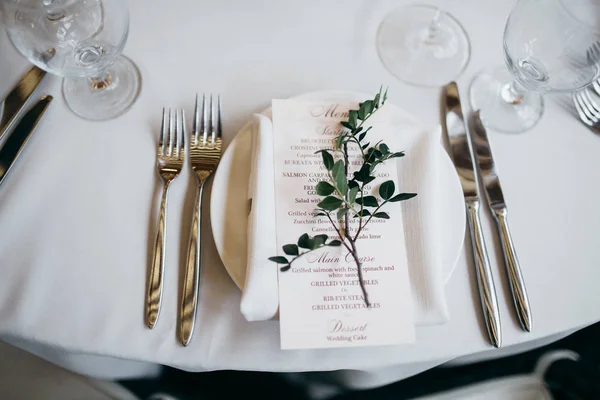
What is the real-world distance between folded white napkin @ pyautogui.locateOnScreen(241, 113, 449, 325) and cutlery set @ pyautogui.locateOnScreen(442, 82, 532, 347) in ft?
0.23

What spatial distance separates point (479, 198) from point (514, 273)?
113 mm

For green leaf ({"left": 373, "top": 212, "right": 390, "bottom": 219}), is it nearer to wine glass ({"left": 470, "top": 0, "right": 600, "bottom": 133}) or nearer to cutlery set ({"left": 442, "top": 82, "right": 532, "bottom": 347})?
cutlery set ({"left": 442, "top": 82, "right": 532, "bottom": 347})

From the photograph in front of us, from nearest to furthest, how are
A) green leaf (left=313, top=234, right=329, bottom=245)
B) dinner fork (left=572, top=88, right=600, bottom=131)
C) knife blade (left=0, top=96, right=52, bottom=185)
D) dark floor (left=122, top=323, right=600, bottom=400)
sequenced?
green leaf (left=313, top=234, right=329, bottom=245), knife blade (left=0, top=96, right=52, bottom=185), dinner fork (left=572, top=88, right=600, bottom=131), dark floor (left=122, top=323, right=600, bottom=400)

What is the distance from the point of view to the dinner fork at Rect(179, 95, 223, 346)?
1.81ft

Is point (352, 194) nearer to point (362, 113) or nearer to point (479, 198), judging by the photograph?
point (362, 113)

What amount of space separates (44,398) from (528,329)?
763 millimetres

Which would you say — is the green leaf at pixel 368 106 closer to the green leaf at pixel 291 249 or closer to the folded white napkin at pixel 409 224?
the folded white napkin at pixel 409 224

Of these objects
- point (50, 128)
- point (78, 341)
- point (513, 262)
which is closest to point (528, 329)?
point (513, 262)

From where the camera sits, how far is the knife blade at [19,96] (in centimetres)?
62

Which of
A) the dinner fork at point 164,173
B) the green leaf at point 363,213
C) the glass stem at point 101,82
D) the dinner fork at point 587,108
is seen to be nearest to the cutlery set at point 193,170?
the dinner fork at point 164,173

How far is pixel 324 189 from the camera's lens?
0.52 metres

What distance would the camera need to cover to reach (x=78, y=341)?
53cm

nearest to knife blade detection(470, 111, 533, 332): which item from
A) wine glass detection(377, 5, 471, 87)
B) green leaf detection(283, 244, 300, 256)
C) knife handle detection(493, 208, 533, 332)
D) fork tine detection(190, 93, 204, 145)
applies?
knife handle detection(493, 208, 533, 332)

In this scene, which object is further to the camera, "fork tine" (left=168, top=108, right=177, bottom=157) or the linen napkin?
"fork tine" (left=168, top=108, right=177, bottom=157)
